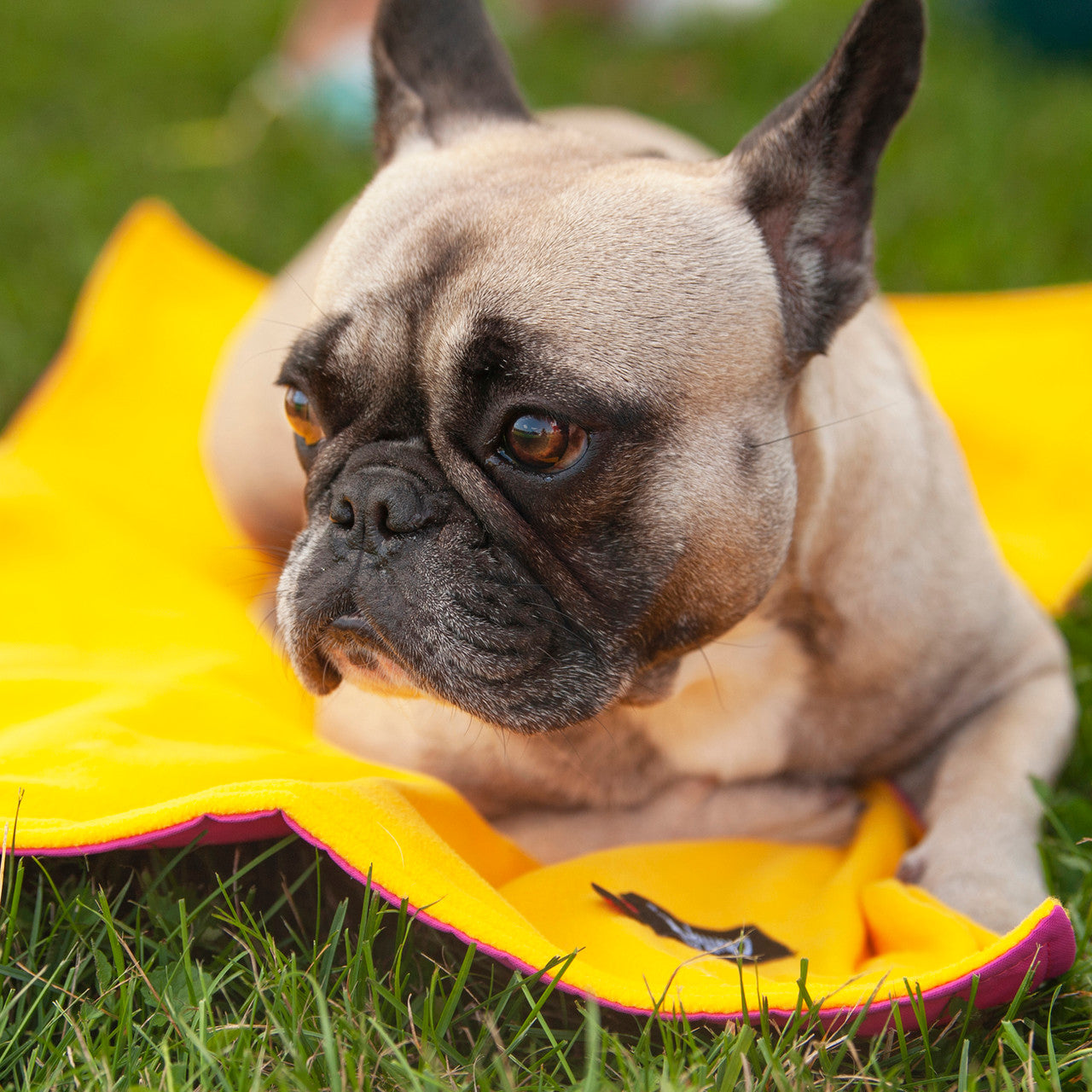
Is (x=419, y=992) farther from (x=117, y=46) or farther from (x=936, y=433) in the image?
(x=117, y=46)

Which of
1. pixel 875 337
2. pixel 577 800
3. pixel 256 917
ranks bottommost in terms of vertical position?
pixel 577 800

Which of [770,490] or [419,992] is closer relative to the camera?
[419,992]

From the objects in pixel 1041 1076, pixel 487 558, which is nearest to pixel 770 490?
pixel 487 558

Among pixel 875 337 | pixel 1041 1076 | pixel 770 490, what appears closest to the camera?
pixel 1041 1076

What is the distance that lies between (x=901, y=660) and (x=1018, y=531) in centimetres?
123

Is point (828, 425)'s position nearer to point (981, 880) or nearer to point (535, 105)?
point (981, 880)

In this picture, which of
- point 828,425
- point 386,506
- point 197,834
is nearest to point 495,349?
point 386,506

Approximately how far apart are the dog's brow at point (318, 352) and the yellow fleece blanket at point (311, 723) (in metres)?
0.64

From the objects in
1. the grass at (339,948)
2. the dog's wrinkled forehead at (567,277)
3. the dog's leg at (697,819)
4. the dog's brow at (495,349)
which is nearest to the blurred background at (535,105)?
the grass at (339,948)

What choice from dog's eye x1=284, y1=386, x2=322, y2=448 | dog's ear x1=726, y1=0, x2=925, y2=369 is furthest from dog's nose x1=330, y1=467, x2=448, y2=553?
dog's ear x1=726, y1=0, x2=925, y2=369

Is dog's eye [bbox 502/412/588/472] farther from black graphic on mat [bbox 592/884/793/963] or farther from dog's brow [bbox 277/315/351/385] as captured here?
black graphic on mat [bbox 592/884/793/963]

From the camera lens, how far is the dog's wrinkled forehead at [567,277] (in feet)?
5.81

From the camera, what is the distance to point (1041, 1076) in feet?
4.90

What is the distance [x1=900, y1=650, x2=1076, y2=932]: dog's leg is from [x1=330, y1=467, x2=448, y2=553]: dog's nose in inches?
40.8
